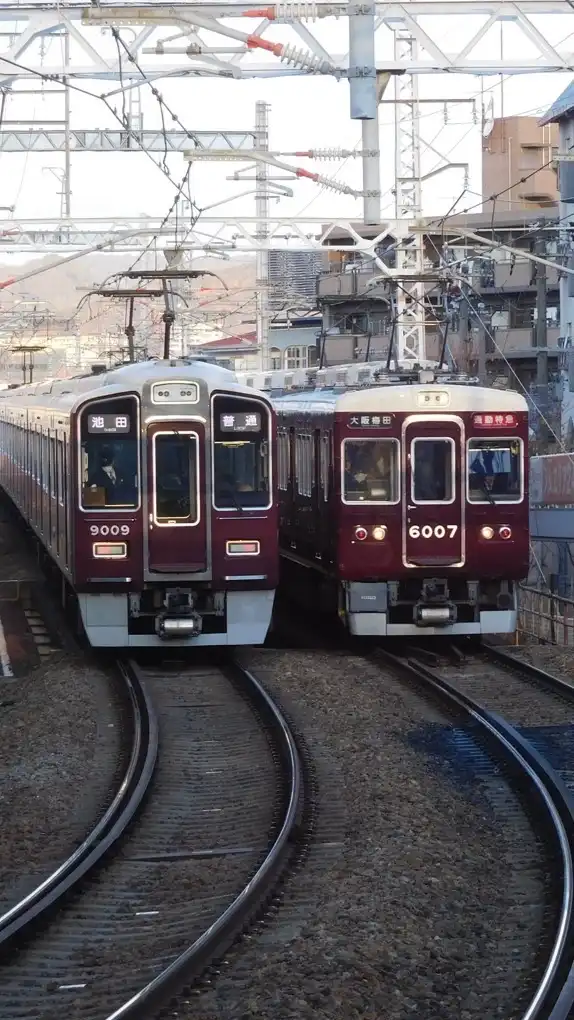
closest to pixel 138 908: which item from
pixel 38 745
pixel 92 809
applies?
pixel 92 809

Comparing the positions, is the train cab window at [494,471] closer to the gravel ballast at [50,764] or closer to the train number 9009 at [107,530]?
the train number 9009 at [107,530]

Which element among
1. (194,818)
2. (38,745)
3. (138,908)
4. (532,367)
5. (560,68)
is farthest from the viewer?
(532,367)

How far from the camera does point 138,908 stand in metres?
6.55

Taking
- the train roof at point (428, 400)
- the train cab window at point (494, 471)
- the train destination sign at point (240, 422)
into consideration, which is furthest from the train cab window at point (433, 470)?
the train destination sign at point (240, 422)

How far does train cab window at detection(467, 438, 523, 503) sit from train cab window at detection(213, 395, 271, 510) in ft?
6.43

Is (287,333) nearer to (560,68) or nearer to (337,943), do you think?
(560,68)

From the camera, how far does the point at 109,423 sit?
42.3 ft

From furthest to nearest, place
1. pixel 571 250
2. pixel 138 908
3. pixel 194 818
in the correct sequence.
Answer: pixel 571 250 → pixel 194 818 → pixel 138 908

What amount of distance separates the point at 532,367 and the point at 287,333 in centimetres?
1152

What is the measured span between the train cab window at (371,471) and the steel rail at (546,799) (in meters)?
1.44

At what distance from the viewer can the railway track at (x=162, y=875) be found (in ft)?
18.2

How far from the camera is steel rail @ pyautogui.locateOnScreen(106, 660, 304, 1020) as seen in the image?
518cm

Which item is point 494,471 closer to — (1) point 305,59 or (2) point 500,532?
(2) point 500,532

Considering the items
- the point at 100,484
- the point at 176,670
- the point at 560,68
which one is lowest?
the point at 176,670
